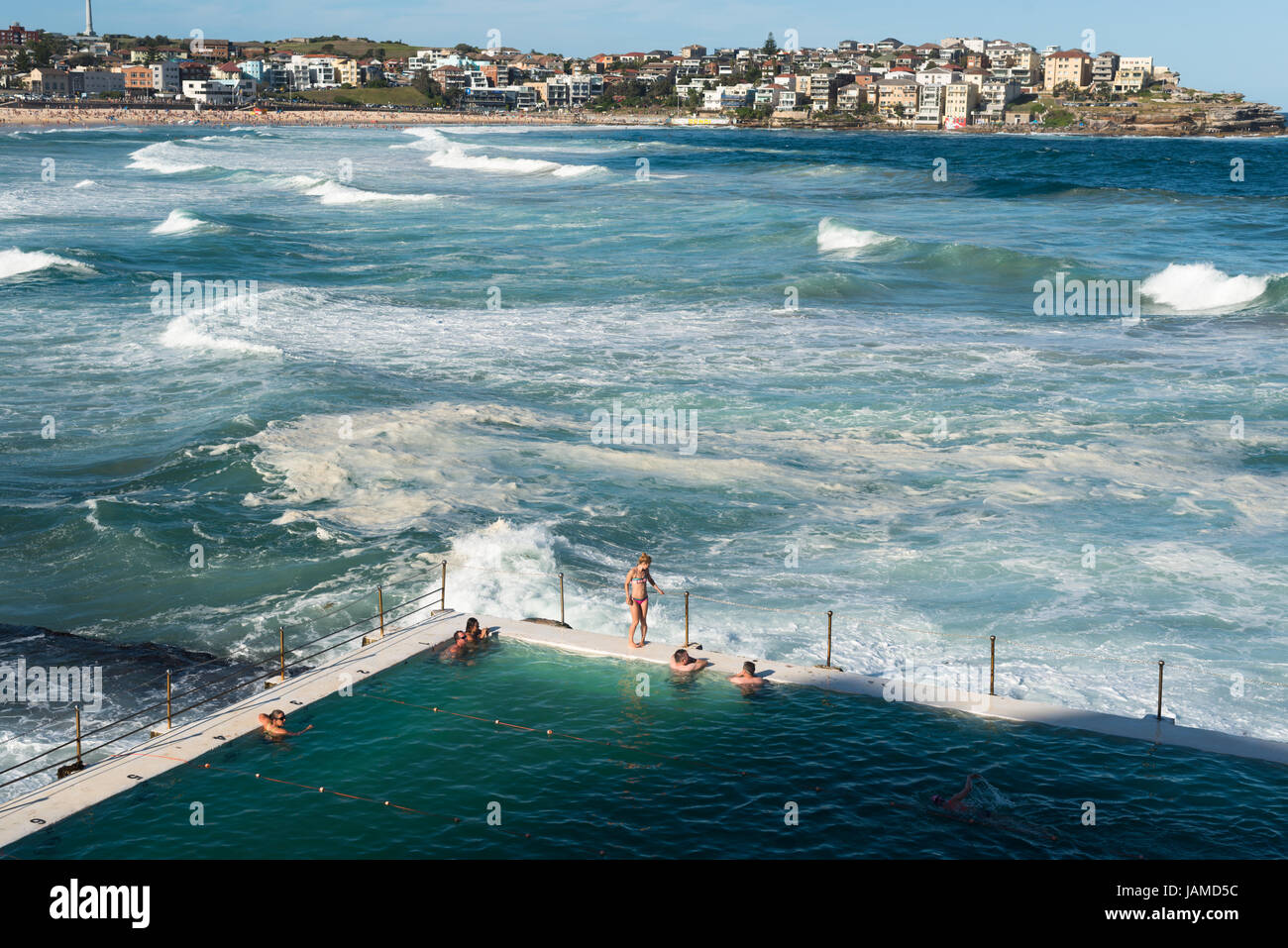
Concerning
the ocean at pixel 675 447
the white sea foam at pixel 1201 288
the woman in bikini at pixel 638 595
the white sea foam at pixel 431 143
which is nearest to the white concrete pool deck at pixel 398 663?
the woman in bikini at pixel 638 595

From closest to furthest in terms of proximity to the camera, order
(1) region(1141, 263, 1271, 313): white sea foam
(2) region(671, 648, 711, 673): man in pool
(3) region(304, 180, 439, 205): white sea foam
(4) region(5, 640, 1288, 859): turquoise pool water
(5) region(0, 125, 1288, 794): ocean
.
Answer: (4) region(5, 640, 1288, 859): turquoise pool water, (2) region(671, 648, 711, 673): man in pool, (5) region(0, 125, 1288, 794): ocean, (1) region(1141, 263, 1271, 313): white sea foam, (3) region(304, 180, 439, 205): white sea foam

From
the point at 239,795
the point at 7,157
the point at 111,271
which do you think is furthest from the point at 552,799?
the point at 7,157

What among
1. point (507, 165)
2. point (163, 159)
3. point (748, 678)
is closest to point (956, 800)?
point (748, 678)

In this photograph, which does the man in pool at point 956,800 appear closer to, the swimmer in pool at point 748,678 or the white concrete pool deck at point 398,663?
the white concrete pool deck at point 398,663

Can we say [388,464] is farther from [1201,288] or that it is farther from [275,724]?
[1201,288]

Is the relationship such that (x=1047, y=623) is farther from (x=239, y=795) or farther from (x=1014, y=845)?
(x=239, y=795)

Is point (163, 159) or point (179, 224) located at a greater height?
point (163, 159)

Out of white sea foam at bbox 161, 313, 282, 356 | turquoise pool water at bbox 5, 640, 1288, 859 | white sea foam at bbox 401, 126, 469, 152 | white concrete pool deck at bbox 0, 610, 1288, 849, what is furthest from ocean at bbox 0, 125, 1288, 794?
white sea foam at bbox 401, 126, 469, 152

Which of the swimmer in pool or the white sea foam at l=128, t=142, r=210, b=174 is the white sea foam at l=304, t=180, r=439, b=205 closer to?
the white sea foam at l=128, t=142, r=210, b=174
